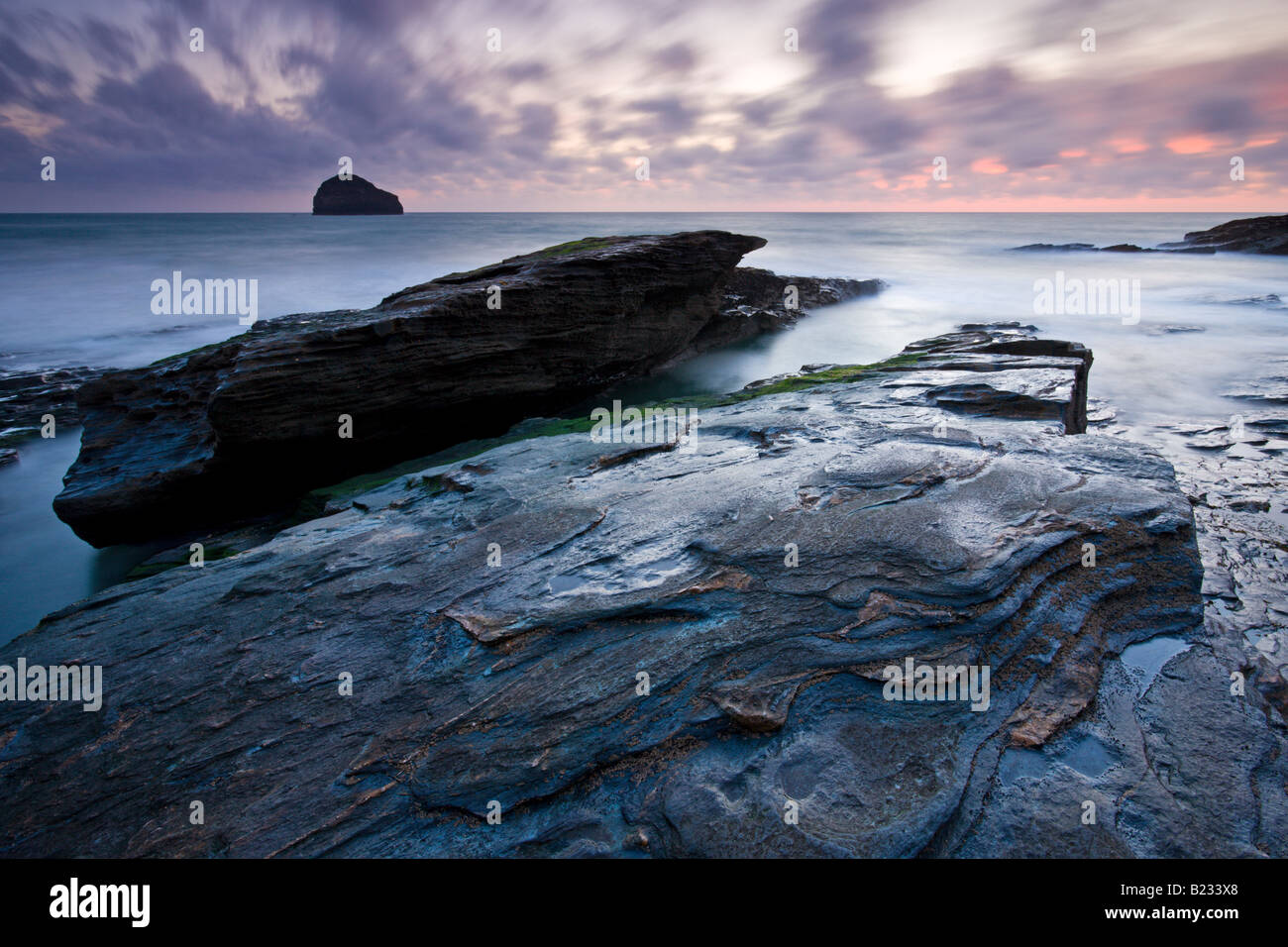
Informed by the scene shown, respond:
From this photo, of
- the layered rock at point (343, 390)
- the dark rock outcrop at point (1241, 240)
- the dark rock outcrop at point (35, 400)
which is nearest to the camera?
the layered rock at point (343, 390)

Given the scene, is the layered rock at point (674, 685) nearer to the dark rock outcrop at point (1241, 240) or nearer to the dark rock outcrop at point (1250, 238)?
the dark rock outcrop at point (1250, 238)

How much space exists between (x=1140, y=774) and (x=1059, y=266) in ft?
215

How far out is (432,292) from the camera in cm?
1350

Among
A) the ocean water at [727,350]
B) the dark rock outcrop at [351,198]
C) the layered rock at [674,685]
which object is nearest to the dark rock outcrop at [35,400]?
the ocean water at [727,350]

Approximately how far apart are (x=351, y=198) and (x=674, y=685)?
18712 centimetres

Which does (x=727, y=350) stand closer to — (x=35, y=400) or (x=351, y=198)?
(x=35, y=400)

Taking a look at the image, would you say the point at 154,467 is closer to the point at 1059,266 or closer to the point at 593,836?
the point at 593,836

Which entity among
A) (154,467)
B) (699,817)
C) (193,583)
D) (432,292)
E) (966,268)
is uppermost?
(966,268)

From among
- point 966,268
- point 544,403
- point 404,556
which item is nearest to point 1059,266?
point 966,268

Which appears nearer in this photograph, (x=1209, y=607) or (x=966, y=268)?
(x=1209, y=607)

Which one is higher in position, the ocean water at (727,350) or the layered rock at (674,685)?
the ocean water at (727,350)

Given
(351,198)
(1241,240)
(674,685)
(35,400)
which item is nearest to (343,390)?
(674,685)

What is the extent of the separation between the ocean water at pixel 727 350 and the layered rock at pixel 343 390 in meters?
1.50

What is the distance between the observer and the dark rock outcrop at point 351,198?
159750 mm
